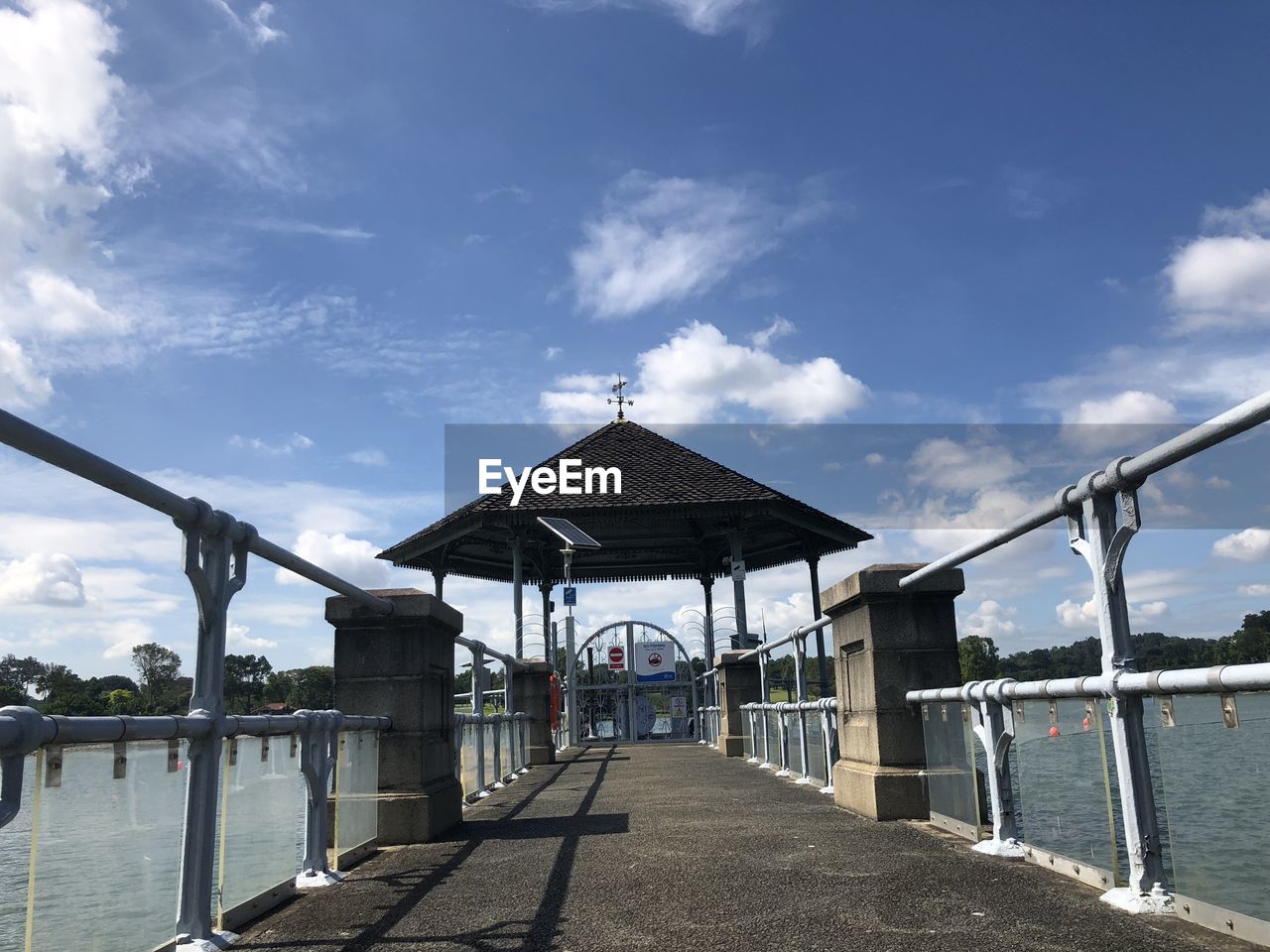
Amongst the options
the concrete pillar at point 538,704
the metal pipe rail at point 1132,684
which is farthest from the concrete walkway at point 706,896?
the concrete pillar at point 538,704

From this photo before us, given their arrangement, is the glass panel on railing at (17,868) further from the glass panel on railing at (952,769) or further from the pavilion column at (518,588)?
the pavilion column at (518,588)

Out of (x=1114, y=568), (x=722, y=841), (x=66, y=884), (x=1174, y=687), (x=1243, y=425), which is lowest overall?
(x=722, y=841)

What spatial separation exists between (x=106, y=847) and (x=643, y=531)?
25.1 meters

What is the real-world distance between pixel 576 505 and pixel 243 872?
64.4ft

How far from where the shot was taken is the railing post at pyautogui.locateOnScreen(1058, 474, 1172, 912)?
4.52m

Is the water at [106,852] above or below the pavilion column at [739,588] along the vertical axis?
below

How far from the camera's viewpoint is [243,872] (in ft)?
16.6

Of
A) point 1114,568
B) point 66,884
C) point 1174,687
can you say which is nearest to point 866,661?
point 1114,568

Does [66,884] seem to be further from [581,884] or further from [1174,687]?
[1174,687]

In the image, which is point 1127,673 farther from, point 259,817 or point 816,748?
point 816,748

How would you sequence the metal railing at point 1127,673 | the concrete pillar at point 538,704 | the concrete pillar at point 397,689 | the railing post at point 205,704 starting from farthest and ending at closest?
the concrete pillar at point 538,704, the concrete pillar at point 397,689, the railing post at point 205,704, the metal railing at point 1127,673

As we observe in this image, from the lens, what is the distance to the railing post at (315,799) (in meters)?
5.95

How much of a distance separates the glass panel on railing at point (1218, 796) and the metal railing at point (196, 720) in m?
4.22

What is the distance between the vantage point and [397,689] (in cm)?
778
